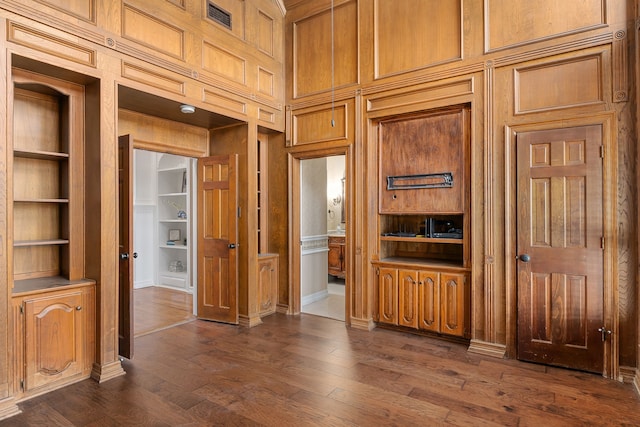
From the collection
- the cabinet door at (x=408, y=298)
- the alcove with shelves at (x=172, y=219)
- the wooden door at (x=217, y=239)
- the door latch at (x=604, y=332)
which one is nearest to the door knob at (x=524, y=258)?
the door latch at (x=604, y=332)

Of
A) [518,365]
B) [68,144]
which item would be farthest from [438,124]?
[68,144]

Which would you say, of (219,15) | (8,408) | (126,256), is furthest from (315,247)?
(8,408)

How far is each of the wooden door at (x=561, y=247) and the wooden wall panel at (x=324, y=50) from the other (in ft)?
7.48

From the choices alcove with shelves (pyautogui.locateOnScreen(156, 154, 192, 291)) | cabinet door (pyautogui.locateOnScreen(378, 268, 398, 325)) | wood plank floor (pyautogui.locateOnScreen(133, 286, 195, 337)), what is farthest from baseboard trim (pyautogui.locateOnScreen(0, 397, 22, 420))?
alcove with shelves (pyautogui.locateOnScreen(156, 154, 192, 291))

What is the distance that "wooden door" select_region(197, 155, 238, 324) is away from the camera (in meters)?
4.55

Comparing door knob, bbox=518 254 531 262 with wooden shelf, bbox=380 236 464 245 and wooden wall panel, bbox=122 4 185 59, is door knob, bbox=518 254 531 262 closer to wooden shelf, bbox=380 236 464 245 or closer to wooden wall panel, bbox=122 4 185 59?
wooden shelf, bbox=380 236 464 245

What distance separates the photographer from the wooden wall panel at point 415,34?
3881 mm

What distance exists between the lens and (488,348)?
3.62 metres

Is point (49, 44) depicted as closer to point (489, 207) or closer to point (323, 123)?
point (323, 123)

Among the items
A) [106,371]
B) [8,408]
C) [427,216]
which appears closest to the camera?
[8,408]

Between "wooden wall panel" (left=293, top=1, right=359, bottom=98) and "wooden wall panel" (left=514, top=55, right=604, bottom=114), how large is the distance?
188 cm

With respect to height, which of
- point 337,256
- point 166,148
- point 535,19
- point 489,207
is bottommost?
point 337,256

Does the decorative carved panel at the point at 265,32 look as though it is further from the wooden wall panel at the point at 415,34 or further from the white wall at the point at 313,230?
the white wall at the point at 313,230

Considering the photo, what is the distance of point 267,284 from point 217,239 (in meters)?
0.96
